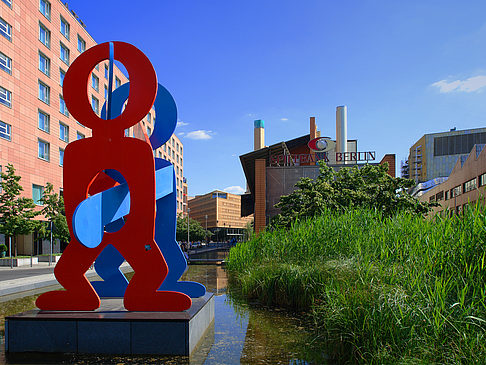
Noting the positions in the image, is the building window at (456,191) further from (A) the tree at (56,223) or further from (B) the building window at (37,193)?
(B) the building window at (37,193)

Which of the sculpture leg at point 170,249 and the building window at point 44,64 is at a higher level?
the building window at point 44,64

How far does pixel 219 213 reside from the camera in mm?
120812

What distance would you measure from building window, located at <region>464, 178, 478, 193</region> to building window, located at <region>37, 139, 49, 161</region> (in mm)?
38152

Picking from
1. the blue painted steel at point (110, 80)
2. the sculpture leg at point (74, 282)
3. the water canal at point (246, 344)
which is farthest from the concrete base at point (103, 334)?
the blue painted steel at point (110, 80)

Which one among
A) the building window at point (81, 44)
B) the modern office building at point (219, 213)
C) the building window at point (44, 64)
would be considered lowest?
the modern office building at point (219, 213)

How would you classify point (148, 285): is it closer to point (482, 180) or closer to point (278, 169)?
point (278, 169)

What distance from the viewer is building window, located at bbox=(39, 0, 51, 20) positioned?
3217 centimetres

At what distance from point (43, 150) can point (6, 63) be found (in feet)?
23.3

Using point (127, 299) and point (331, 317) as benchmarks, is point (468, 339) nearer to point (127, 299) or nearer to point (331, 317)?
point (331, 317)

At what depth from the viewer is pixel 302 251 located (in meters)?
10.6

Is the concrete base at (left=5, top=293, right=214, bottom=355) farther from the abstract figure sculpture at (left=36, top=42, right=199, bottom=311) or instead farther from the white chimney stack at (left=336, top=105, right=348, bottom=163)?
the white chimney stack at (left=336, top=105, right=348, bottom=163)

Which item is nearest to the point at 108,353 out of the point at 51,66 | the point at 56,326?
the point at 56,326

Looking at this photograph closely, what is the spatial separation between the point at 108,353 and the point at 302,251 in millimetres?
5771

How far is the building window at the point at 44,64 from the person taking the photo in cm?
3212
